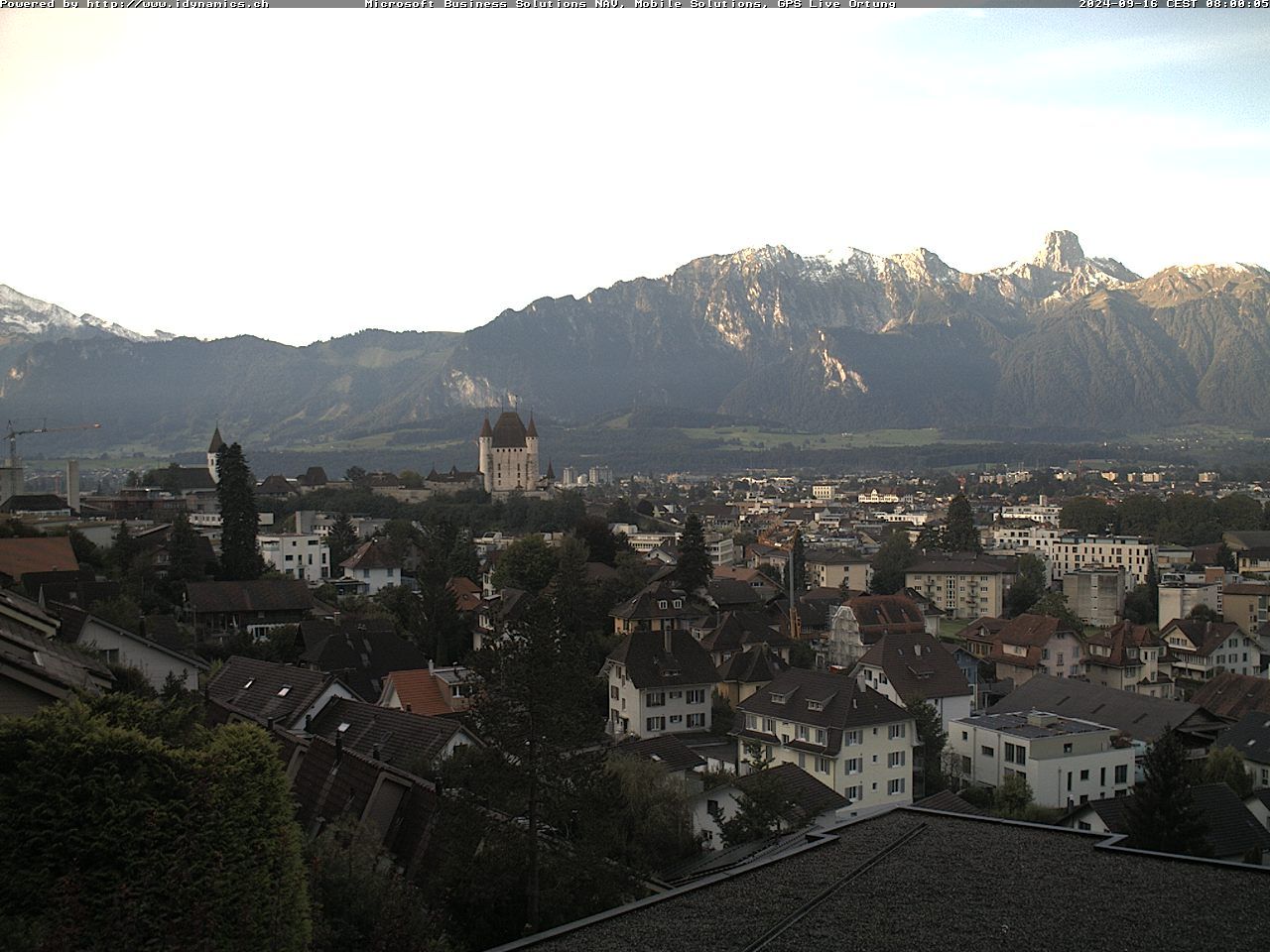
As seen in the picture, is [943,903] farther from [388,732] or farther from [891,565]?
[891,565]

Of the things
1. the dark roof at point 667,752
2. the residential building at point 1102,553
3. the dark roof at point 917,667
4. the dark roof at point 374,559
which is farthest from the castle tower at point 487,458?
the dark roof at point 667,752

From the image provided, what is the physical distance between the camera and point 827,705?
83.1 ft

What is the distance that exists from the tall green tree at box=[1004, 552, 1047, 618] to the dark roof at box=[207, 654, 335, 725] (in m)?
42.8

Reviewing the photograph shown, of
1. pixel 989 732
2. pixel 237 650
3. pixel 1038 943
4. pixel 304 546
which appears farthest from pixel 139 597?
pixel 1038 943

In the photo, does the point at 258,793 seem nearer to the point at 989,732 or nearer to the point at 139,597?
the point at 989,732

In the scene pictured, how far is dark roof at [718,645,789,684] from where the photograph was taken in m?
33.0

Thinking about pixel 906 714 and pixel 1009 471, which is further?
pixel 1009 471

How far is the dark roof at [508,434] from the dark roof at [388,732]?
81338mm

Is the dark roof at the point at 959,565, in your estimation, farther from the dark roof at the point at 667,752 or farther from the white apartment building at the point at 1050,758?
the dark roof at the point at 667,752

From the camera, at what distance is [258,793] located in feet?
26.3

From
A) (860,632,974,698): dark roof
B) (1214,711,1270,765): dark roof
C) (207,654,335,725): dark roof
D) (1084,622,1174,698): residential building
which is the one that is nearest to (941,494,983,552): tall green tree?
(1084,622,1174,698): residential building

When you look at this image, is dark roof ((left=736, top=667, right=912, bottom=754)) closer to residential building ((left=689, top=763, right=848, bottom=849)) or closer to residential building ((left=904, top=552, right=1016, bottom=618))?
residential building ((left=689, top=763, right=848, bottom=849))

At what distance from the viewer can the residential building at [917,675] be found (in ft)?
102

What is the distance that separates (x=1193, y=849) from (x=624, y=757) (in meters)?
8.13
